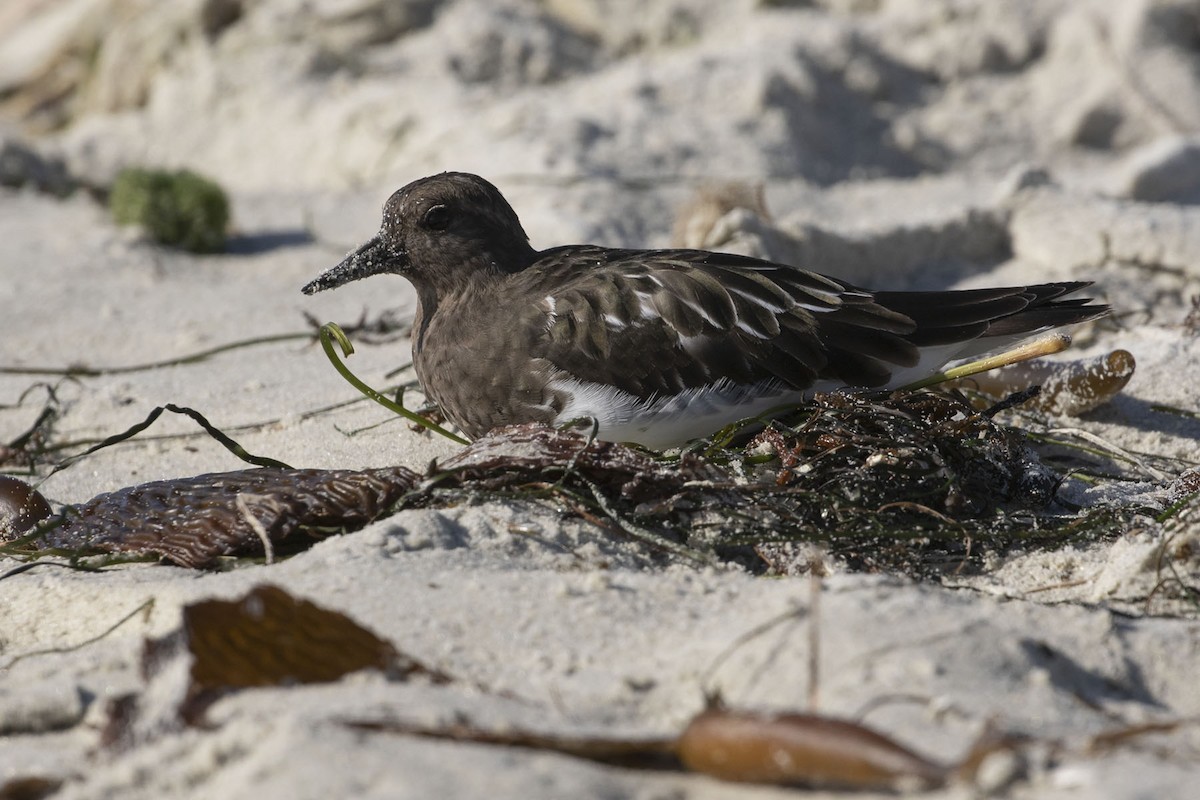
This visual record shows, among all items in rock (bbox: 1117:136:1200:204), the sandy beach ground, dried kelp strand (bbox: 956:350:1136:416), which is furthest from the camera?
rock (bbox: 1117:136:1200:204)

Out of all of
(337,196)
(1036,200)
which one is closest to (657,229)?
(1036,200)

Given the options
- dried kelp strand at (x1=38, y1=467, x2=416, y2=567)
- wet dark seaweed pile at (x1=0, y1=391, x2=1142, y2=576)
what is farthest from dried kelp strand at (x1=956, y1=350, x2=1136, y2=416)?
dried kelp strand at (x1=38, y1=467, x2=416, y2=567)

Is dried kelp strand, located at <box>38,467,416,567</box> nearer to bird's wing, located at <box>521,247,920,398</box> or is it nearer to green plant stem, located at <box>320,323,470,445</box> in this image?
green plant stem, located at <box>320,323,470,445</box>

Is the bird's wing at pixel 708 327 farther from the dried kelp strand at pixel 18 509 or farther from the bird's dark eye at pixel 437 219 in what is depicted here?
the dried kelp strand at pixel 18 509

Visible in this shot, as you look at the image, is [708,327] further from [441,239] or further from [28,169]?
[28,169]

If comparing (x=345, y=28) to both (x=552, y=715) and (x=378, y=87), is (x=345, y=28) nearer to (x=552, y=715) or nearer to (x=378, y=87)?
(x=378, y=87)

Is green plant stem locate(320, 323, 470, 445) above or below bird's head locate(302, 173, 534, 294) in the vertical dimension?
below

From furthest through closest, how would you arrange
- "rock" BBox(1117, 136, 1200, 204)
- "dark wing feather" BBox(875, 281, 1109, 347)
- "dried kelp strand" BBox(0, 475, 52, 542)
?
"rock" BBox(1117, 136, 1200, 204), "dark wing feather" BBox(875, 281, 1109, 347), "dried kelp strand" BBox(0, 475, 52, 542)
